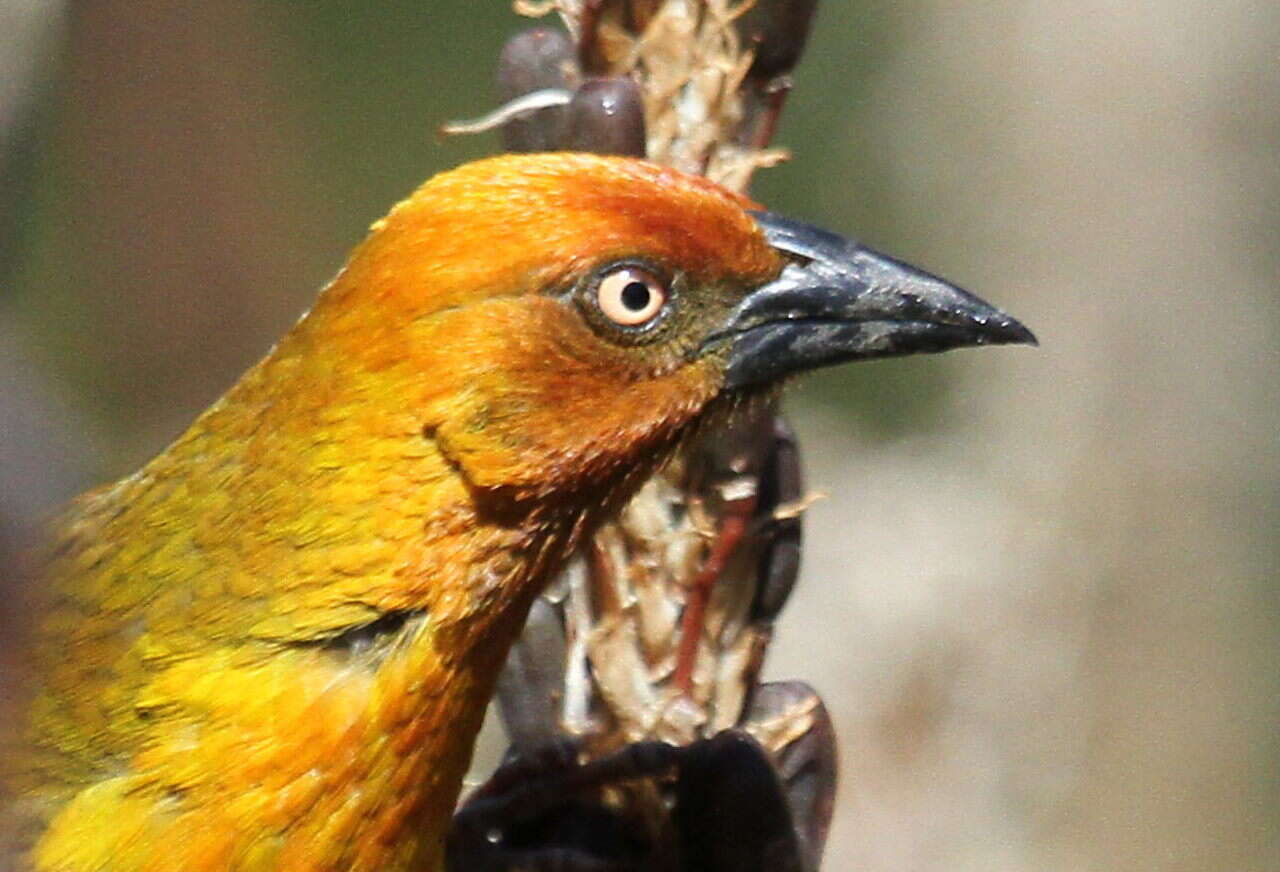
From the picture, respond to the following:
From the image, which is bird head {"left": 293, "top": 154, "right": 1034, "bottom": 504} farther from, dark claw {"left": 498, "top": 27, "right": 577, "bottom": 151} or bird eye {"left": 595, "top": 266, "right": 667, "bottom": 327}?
dark claw {"left": 498, "top": 27, "right": 577, "bottom": 151}

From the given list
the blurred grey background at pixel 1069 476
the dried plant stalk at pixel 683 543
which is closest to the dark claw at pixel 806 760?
the dried plant stalk at pixel 683 543

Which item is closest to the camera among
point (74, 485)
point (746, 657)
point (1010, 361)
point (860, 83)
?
point (74, 485)

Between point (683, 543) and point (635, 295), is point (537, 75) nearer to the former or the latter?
point (635, 295)

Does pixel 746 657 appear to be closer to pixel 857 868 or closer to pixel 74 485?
pixel 74 485

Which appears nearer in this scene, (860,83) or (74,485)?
(74,485)

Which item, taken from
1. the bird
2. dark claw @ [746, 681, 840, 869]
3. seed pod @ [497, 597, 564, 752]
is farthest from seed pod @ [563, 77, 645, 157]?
dark claw @ [746, 681, 840, 869]

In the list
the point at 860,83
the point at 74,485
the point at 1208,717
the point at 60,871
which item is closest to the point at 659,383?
the point at 74,485
